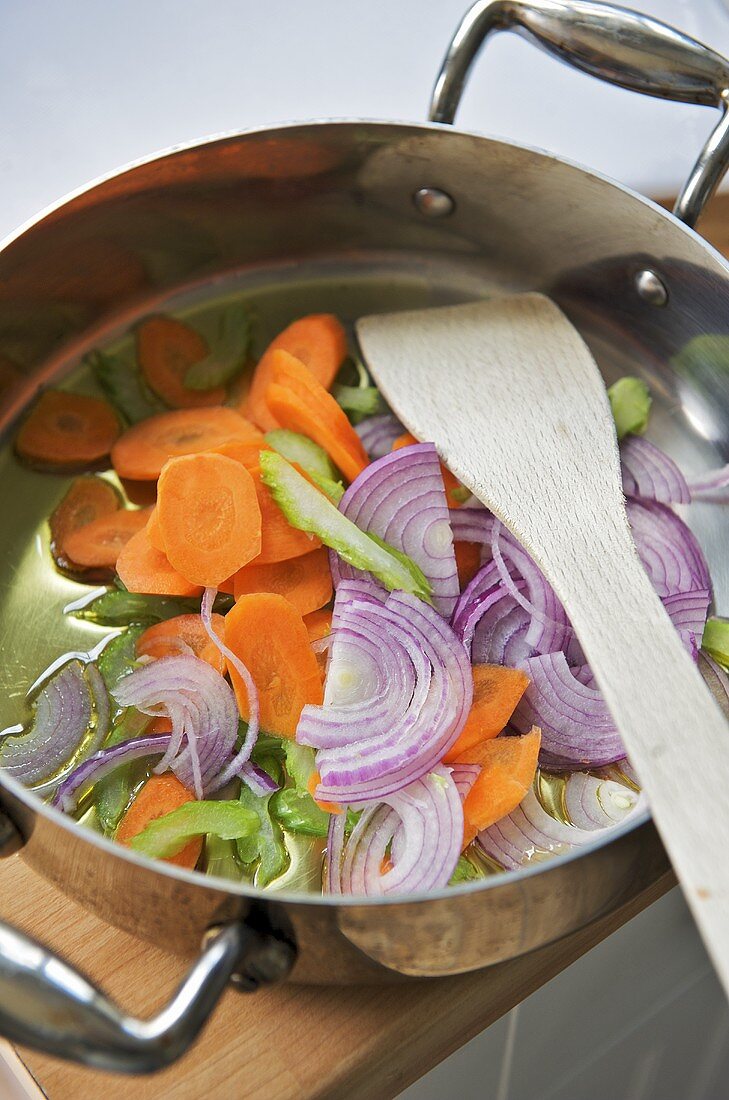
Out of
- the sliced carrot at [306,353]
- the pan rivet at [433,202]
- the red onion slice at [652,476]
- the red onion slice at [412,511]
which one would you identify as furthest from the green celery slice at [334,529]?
the pan rivet at [433,202]

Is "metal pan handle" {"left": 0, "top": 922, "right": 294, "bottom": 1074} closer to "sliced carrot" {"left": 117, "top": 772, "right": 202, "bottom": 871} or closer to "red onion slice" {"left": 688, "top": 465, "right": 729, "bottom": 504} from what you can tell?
"sliced carrot" {"left": 117, "top": 772, "right": 202, "bottom": 871}

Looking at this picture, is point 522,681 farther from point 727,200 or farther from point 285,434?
point 727,200

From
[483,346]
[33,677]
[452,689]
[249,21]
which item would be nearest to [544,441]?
[483,346]

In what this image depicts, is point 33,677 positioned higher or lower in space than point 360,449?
lower

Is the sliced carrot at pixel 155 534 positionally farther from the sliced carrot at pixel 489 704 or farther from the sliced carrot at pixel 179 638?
the sliced carrot at pixel 489 704

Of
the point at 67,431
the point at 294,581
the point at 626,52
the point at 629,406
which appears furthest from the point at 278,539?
the point at 626,52

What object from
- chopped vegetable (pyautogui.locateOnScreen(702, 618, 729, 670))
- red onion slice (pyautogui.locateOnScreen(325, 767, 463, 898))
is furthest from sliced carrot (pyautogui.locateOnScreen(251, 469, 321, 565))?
chopped vegetable (pyautogui.locateOnScreen(702, 618, 729, 670))
